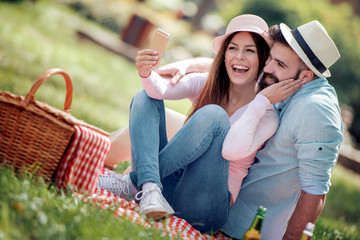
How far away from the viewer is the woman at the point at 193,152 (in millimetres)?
2861

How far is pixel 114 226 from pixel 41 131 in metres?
0.74

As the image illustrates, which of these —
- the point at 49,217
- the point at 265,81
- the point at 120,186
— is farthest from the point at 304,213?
the point at 49,217

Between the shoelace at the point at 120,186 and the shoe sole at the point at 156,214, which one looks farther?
the shoelace at the point at 120,186

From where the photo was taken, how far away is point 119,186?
3137 millimetres

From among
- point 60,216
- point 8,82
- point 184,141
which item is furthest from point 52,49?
point 60,216

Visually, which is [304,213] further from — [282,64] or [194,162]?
[282,64]

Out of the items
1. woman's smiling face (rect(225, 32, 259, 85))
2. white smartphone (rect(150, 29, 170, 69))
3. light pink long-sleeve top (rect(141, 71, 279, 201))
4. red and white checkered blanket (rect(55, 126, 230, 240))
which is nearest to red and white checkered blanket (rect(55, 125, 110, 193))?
red and white checkered blanket (rect(55, 126, 230, 240))

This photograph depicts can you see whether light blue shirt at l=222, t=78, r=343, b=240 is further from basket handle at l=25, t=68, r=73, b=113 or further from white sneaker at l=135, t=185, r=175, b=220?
basket handle at l=25, t=68, r=73, b=113

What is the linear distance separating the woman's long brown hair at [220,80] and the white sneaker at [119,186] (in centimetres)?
83

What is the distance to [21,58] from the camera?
7402 mm

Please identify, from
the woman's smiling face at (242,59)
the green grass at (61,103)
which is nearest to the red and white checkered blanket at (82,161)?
the green grass at (61,103)

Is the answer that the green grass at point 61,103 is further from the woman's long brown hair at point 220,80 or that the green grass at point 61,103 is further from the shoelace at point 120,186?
the woman's long brown hair at point 220,80

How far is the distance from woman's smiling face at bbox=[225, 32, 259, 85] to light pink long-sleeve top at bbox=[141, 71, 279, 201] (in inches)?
10.0

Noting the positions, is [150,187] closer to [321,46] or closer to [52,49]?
[321,46]
